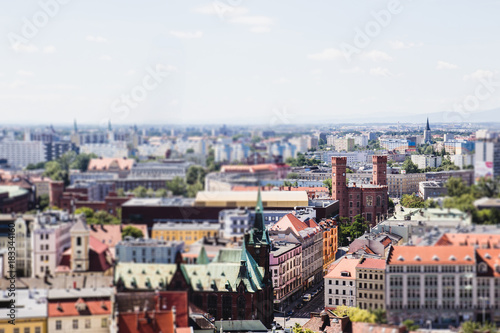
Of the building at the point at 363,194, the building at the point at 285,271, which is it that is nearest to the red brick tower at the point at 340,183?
the building at the point at 363,194

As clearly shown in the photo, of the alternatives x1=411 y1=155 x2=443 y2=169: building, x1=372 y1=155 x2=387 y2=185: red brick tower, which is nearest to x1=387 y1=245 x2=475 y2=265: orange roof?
x1=411 y1=155 x2=443 y2=169: building

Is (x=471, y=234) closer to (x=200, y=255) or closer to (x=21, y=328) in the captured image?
(x=200, y=255)

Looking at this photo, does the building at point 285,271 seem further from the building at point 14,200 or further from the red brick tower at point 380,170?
the building at point 14,200

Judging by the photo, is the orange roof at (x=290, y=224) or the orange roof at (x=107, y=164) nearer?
the orange roof at (x=107, y=164)

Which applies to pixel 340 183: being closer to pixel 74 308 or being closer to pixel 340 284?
pixel 340 284

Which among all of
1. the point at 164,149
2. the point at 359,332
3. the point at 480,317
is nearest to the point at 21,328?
the point at 359,332

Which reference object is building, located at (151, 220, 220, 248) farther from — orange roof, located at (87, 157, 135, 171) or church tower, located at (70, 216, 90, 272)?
orange roof, located at (87, 157, 135, 171)

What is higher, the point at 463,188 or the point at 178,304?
the point at 463,188
